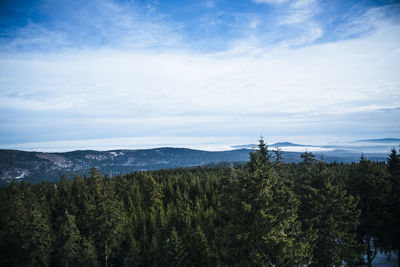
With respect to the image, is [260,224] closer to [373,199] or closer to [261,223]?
[261,223]

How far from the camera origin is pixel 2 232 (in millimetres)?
43125

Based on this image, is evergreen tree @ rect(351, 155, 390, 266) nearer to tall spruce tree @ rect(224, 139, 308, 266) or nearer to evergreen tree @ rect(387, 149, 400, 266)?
evergreen tree @ rect(387, 149, 400, 266)

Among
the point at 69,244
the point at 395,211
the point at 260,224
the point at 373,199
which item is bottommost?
the point at 69,244

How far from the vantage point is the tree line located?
14.7 m

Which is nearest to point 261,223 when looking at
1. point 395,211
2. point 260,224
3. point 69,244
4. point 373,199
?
point 260,224

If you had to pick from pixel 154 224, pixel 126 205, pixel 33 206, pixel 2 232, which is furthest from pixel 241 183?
pixel 126 205

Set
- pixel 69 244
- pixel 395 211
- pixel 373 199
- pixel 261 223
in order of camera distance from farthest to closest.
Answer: pixel 69 244, pixel 395 211, pixel 373 199, pixel 261 223

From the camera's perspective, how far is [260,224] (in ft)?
46.8

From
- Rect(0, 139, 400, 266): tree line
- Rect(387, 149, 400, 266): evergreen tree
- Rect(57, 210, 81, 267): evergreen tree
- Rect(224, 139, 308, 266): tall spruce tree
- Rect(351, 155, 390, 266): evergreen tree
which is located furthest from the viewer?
Rect(57, 210, 81, 267): evergreen tree

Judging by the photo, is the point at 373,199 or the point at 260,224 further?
the point at 373,199

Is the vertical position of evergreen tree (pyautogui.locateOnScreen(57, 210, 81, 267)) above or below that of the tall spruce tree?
below

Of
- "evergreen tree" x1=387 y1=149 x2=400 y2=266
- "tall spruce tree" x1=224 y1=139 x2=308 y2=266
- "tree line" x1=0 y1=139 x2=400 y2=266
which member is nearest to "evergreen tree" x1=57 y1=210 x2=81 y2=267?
"tree line" x1=0 y1=139 x2=400 y2=266

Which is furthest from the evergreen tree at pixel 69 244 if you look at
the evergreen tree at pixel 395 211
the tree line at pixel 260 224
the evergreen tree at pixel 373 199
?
the evergreen tree at pixel 395 211

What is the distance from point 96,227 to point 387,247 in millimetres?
37140
